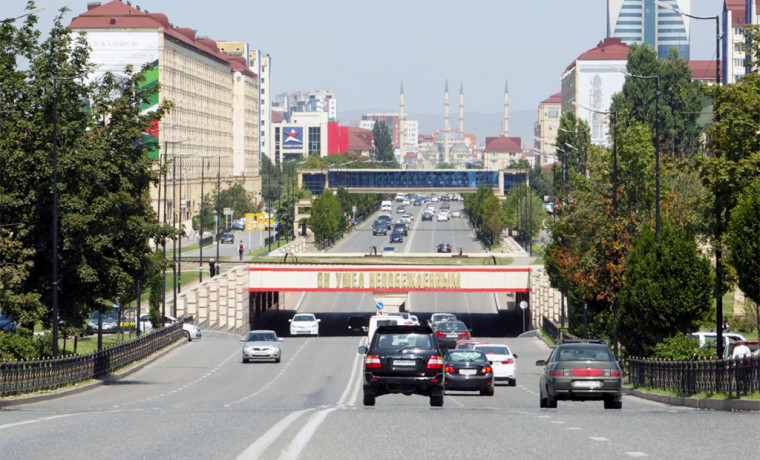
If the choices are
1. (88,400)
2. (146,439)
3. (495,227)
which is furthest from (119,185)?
(495,227)

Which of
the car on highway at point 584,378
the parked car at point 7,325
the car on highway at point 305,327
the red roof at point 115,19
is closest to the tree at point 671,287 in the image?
the car on highway at point 584,378

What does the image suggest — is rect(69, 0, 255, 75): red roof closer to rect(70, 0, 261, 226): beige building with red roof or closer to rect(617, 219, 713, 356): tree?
rect(70, 0, 261, 226): beige building with red roof

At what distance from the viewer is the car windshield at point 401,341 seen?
22906 millimetres

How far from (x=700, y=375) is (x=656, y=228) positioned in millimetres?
9805

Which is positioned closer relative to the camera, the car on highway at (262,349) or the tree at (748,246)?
the tree at (748,246)

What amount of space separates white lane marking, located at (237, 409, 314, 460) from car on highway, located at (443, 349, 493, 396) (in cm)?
1325

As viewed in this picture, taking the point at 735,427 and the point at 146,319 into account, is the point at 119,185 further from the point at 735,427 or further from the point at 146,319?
the point at 146,319

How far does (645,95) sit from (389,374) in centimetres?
8522

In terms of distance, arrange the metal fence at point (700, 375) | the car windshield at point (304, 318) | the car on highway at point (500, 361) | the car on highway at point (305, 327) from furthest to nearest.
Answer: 1. the car windshield at point (304, 318)
2. the car on highway at point (305, 327)
3. the car on highway at point (500, 361)
4. the metal fence at point (700, 375)

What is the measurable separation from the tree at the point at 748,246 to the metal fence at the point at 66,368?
16.6m

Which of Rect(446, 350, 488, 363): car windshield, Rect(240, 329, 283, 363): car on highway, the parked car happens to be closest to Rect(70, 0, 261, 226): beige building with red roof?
the parked car

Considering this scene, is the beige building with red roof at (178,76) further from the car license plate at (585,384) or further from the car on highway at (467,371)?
the car license plate at (585,384)

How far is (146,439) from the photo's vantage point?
47.4 feet

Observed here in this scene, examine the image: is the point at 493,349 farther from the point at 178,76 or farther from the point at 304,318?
the point at 178,76
